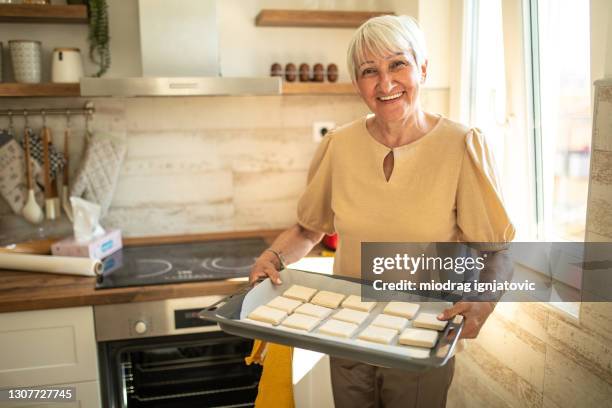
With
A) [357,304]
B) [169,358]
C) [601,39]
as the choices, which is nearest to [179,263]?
[169,358]

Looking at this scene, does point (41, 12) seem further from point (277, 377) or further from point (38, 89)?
point (277, 377)

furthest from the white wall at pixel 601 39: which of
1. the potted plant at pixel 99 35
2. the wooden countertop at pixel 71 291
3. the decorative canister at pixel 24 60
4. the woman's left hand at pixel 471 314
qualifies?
the decorative canister at pixel 24 60

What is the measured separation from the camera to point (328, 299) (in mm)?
1221

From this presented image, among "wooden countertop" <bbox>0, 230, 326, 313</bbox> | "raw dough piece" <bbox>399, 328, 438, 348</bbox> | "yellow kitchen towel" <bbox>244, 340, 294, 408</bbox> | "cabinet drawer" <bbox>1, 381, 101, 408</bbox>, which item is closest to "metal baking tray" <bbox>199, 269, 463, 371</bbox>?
"raw dough piece" <bbox>399, 328, 438, 348</bbox>

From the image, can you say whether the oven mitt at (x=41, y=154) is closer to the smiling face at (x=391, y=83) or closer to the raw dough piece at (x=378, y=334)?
the smiling face at (x=391, y=83)

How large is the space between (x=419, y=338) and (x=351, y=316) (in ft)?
0.57

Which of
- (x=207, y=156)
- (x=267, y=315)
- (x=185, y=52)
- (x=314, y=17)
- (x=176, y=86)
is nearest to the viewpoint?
(x=267, y=315)

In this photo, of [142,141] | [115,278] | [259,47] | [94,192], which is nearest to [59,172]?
Result: [94,192]

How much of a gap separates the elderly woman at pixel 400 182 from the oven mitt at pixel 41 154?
1.23 meters

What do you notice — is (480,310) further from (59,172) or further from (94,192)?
(59,172)

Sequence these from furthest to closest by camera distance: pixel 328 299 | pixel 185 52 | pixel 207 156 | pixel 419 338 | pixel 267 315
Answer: pixel 207 156, pixel 185 52, pixel 328 299, pixel 267 315, pixel 419 338

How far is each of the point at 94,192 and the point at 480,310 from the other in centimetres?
163

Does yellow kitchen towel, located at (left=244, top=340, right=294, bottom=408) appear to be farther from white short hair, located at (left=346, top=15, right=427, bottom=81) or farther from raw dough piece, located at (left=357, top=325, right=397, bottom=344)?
white short hair, located at (left=346, top=15, right=427, bottom=81)

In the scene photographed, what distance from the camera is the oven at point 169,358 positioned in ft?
5.55
